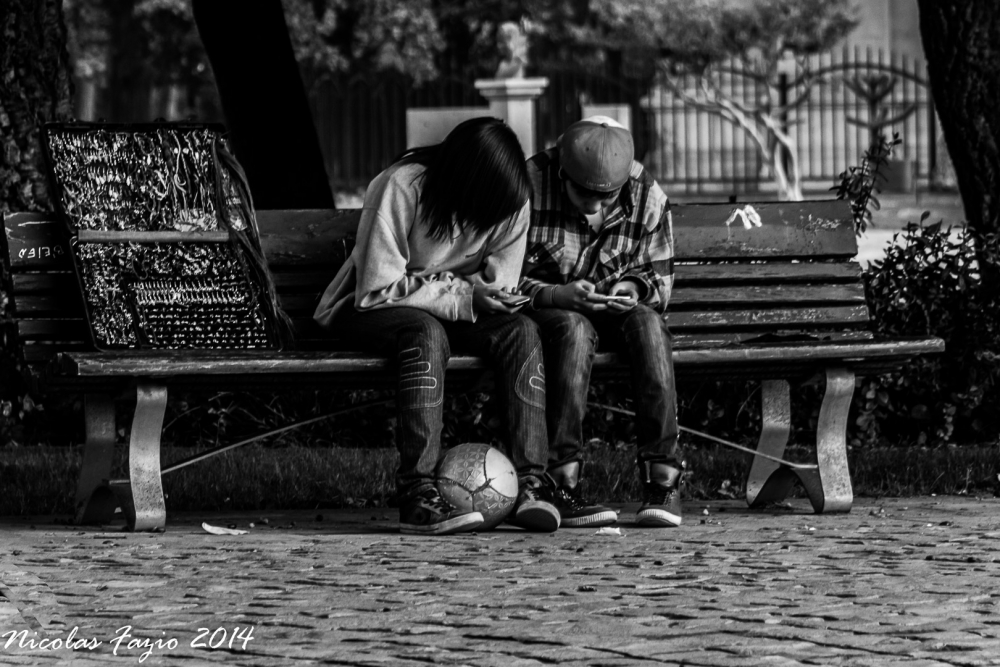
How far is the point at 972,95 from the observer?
8.00 m

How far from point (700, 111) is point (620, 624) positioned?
27.7 metres

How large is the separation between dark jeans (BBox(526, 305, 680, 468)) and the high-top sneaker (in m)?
0.03

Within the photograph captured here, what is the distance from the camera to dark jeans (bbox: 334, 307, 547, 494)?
532 cm

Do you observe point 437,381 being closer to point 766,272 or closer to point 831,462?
point 831,462

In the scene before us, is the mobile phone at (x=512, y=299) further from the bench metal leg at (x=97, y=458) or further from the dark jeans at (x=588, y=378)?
the bench metal leg at (x=97, y=458)

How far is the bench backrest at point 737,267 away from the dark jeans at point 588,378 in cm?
62

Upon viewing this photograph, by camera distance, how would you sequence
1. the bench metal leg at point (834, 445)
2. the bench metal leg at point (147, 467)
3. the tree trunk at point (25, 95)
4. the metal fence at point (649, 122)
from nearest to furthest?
the bench metal leg at point (147, 467) < the bench metal leg at point (834, 445) < the tree trunk at point (25, 95) < the metal fence at point (649, 122)

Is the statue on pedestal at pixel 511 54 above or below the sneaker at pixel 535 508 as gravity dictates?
above

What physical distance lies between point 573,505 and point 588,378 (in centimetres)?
→ 38

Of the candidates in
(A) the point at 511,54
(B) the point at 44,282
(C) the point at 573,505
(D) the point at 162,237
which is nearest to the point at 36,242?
(B) the point at 44,282

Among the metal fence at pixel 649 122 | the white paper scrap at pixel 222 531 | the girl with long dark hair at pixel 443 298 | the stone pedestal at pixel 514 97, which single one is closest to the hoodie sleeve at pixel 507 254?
the girl with long dark hair at pixel 443 298

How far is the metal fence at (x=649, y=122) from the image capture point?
3083cm

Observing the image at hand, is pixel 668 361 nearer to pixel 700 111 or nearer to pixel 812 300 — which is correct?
pixel 812 300

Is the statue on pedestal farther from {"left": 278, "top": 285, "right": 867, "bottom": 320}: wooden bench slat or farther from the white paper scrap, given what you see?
the white paper scrap
